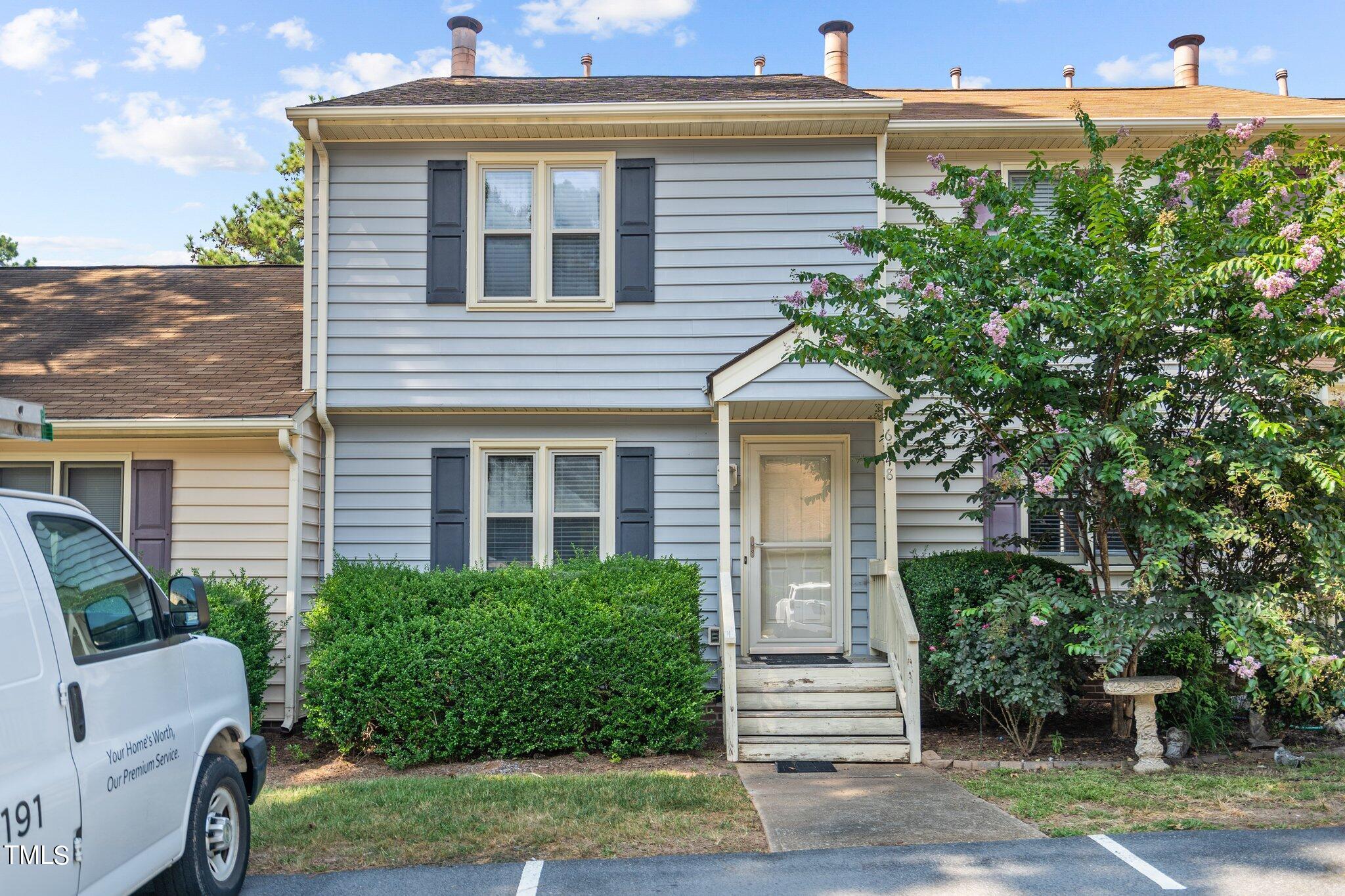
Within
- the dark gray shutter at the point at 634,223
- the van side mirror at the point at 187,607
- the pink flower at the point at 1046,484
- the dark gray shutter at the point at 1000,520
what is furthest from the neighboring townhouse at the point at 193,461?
the dark gray shutter at the point at 1000,520

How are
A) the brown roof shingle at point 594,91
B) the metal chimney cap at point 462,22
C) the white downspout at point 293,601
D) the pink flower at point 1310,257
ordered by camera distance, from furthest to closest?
the metal chimney cap at point 462,22 < the brown roof shingle at point 594,91 < the white downspout at point 293,601 < the pink flower at point 1310,257

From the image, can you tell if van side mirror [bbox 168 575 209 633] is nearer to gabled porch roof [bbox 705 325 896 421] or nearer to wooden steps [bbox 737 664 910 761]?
wooden steps [bbox 737 664 910 761]

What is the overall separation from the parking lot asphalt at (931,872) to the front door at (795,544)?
4.30 m

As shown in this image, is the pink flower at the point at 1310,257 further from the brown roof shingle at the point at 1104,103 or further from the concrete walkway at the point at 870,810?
the brown roof shingle at the point at 1104,103

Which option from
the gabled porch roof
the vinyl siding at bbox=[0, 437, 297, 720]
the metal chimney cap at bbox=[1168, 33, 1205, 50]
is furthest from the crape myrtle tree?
the metal chimney cap at bbox=[1168, 33, 1205, 50]

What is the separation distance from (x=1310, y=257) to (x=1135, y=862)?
3.76m

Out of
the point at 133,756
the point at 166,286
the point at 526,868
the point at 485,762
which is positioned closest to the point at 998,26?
the point at 166,286

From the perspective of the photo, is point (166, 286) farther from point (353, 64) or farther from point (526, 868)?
point (353, 64)

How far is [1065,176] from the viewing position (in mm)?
7688

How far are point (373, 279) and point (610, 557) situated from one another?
3605 millimetres

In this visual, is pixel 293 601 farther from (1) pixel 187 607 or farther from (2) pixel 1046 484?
(2) pixel 1046 484

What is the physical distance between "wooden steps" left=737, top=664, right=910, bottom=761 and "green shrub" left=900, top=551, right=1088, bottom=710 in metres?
0.40

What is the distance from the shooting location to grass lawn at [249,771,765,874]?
5.27m

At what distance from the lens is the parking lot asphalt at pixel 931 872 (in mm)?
4629
